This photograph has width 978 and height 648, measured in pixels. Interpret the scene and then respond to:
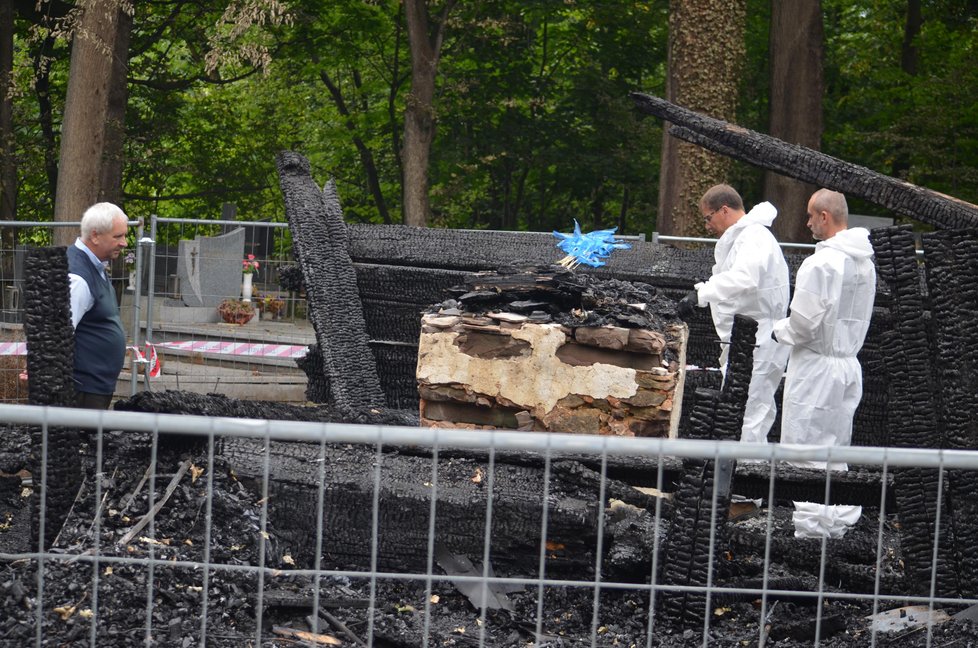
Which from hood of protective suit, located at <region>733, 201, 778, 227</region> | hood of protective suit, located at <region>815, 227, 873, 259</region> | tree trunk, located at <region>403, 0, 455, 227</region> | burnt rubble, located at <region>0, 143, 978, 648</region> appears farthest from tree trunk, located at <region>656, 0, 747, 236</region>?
tree trunk, located at <region>403, 0, 455, 227</region>

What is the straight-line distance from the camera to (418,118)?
59.6 feet

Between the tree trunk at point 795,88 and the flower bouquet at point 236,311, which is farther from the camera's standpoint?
the tree trunk at point 795,88

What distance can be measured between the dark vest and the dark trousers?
0.08 ft

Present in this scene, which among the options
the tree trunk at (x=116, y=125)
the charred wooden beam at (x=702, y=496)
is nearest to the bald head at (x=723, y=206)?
the charred wooden beam at (x=702, y=496)

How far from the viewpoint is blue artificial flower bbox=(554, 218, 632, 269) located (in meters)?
8.53

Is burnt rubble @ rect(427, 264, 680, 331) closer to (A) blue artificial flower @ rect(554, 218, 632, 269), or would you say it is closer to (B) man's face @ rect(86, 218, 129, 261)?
(A) blue artificial flower @ rect(554, 218, 632, 269)

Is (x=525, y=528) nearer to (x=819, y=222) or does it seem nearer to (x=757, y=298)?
(x=819, y=222)

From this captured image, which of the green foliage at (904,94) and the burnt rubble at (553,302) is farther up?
the green foliage at (904,94)

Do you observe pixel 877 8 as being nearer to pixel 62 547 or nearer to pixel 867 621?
pixel 867 621

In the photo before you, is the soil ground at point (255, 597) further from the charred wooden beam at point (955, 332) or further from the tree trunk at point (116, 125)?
the tree trunk at point (116, 125)

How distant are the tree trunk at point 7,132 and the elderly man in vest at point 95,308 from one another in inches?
472

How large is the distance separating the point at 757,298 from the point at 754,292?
56 millimetres

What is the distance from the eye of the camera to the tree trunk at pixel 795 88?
1460 cm

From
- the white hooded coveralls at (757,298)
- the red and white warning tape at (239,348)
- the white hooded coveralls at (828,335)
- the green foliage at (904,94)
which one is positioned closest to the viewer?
the white hooded coveralls at (828,335)
